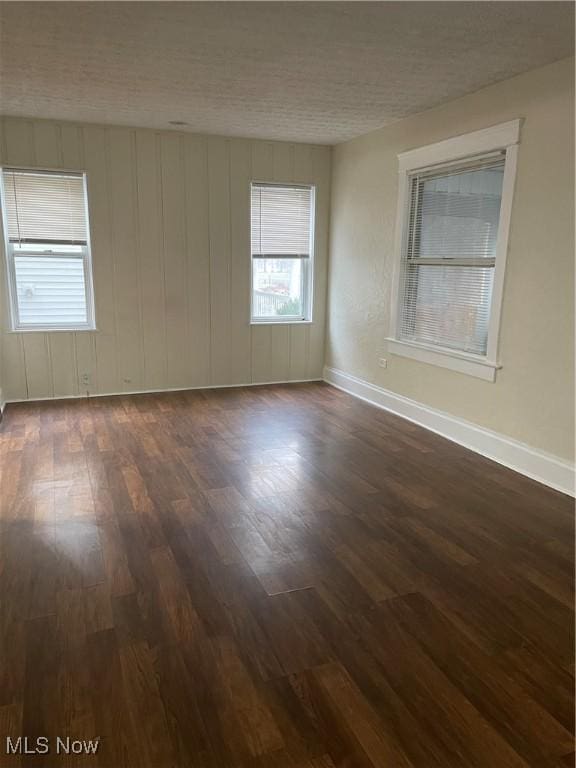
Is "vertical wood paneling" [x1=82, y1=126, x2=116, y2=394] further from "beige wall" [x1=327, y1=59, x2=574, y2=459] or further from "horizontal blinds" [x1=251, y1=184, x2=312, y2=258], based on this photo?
"beige wall" [x1=327, y1=59, x2=574, y2=459]

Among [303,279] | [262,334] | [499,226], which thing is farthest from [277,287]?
[499,226]

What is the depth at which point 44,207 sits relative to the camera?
17.0 feet

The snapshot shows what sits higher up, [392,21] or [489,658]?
[392,21]

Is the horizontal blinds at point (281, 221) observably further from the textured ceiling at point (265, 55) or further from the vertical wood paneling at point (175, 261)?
the textured ceiling at point (265, 55)

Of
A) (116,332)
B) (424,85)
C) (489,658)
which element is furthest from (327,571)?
(116,332)

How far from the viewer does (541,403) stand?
11.9 ft

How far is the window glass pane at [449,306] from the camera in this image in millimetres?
4125

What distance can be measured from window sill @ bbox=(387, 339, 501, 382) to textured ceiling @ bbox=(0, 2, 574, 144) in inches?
76.0

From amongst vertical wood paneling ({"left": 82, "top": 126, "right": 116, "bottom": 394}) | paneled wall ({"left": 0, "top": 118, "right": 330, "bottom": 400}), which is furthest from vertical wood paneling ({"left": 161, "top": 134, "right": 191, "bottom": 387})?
vertical wood paneling ({"left": 82, "top": 126, "right": 116, "bottom": 394})

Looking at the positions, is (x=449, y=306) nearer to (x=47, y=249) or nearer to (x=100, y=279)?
(x=100, y=279)

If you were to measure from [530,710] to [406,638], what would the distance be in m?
0.48

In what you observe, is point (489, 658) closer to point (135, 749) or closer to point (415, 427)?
point (135, 749)

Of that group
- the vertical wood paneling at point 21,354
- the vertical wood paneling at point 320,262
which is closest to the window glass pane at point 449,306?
the vertical wood paneling at point 320,262

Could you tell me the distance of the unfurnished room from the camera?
185cm
